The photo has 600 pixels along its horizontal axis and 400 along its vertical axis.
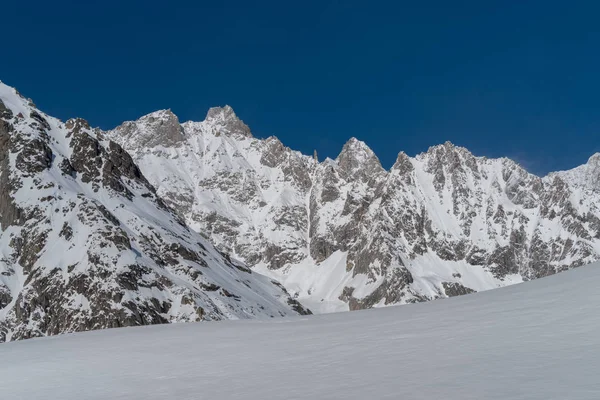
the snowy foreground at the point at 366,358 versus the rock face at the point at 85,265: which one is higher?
the rock face at the point at 85,265

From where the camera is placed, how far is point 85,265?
154m

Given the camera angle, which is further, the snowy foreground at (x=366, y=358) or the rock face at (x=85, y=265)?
the rock face at (x=85, y=265)

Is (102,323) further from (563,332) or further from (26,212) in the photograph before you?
(563,332)

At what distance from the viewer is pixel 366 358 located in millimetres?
15977

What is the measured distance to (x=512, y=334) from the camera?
16438 mm

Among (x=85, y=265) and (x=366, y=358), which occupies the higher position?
(x=85, y=265)

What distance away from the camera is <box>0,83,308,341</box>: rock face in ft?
481

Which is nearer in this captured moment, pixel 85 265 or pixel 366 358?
pixel 366 358

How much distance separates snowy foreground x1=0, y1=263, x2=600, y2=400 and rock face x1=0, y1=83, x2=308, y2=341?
124 m

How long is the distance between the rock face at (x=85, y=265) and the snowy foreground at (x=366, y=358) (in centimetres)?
12440

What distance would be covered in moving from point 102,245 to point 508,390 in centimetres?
15742

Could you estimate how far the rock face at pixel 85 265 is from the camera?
481ft

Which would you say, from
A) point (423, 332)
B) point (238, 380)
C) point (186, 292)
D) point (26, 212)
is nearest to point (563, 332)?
point (423, 332)

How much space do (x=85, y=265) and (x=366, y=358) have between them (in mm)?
148806
